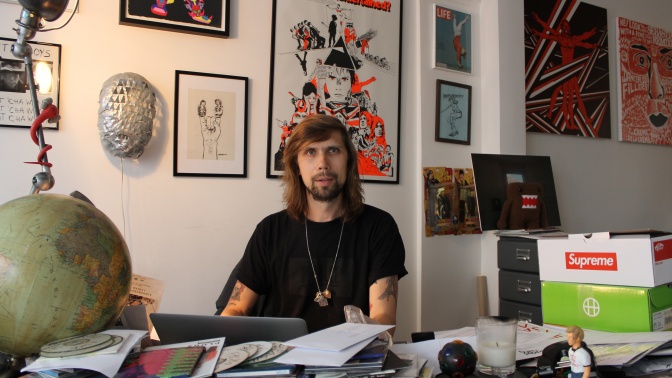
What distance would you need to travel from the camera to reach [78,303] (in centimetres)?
72

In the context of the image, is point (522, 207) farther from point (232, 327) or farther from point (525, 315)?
point (232, 327)

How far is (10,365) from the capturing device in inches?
29.1

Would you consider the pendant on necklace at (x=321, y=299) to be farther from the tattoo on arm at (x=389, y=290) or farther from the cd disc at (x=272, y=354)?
the cd disc at (x=272, y=354)

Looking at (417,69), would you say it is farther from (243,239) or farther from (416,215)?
(243,239)

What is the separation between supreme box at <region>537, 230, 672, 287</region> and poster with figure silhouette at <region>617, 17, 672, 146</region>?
253cm

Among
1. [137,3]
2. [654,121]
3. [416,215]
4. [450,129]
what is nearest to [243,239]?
[416,215]

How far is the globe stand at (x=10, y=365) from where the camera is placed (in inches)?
28.9

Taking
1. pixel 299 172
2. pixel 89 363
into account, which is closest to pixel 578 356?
pixel 89 363

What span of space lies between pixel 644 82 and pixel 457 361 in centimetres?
361

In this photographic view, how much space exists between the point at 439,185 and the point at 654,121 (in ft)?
6.90

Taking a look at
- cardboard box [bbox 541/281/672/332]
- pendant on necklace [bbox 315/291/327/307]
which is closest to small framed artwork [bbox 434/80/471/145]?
pendant on necklace [bbox 315/291/327/307]

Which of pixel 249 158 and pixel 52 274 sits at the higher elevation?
pixel 249 158

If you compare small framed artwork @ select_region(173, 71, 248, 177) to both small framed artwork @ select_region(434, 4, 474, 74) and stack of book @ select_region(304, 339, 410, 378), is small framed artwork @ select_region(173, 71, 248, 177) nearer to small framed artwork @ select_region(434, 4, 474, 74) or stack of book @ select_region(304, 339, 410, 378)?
small framed artwork @ select_region(434, 4, 474, 74)

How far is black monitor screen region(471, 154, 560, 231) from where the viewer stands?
244 centimetres
